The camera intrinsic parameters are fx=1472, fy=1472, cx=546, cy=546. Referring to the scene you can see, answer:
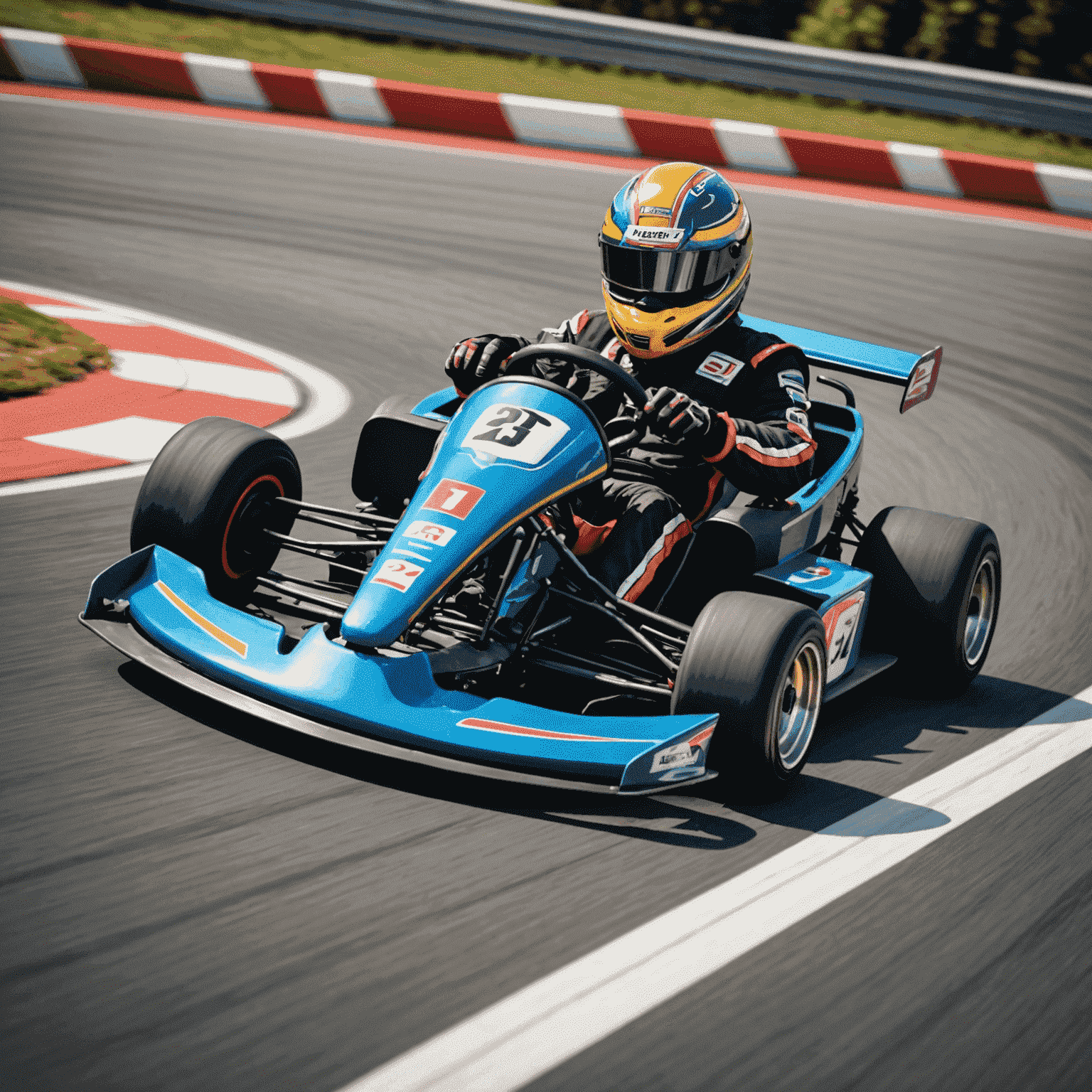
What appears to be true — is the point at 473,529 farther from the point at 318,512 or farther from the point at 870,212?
the point at 870,212

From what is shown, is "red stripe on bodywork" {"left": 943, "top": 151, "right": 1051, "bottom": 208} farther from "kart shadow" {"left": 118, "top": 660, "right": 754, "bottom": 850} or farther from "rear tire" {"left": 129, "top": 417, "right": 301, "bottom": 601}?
"kart shadow" {"left": 118, "top": 660, "right": 754, "bottom": 850}

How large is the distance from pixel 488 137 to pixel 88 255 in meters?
5.33

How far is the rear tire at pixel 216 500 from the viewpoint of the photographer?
12.9 ft

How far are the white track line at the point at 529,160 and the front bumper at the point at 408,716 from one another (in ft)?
30.2

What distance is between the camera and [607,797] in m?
3.21

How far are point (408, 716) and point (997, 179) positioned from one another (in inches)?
434

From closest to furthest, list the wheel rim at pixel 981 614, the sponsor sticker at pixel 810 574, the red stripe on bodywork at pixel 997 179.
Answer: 1. the sponsor sticker at pixel 810 574
2. the wheel rim at pixel 981 614
3. the red stripe on bodywork at pixel 997 179

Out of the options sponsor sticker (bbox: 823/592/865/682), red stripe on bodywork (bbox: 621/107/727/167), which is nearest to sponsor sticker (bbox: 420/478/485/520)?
sponsor sticker (bbox: 823/592/865/682)

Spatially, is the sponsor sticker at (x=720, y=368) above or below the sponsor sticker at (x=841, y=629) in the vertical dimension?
above

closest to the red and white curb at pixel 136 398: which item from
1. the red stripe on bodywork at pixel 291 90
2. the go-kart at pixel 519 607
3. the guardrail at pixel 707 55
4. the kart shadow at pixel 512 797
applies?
the go-kart at pixel 519 607

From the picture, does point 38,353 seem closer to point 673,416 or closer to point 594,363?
point 594,363

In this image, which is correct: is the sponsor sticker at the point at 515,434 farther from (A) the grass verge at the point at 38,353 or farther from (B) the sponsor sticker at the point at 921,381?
(A) the grass verge at the point at 38,353

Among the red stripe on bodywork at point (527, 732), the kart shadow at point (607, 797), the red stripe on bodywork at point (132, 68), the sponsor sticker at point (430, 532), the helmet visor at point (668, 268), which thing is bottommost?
the kart shadow at point (607, 797)

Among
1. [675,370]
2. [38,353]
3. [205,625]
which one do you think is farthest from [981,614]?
[38,353]
